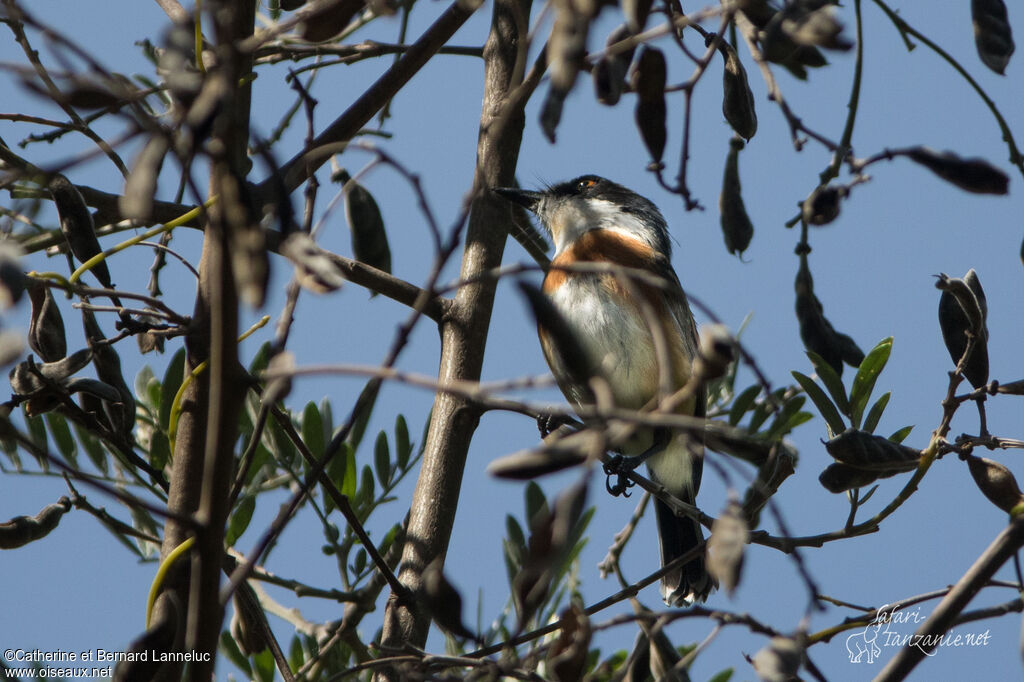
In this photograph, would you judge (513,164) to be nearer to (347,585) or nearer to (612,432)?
(347,585)

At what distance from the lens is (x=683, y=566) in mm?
4082

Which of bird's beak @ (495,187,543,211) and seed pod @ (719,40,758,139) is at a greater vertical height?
bird's beak @ (495,187,543,211)

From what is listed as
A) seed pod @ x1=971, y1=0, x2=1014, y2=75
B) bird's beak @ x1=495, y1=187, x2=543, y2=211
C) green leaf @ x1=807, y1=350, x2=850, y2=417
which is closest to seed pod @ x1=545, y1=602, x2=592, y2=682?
green leaf @ x1=807, y1=350, x2=850, y2=417

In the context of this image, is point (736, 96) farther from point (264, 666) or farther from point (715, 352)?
point (264, 666)

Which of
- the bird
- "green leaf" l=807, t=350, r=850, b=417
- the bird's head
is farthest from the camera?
the bird's head

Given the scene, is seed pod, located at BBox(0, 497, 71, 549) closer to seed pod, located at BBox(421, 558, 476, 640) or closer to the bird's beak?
seed pod, located at BBox(421, 558, 476, 640)

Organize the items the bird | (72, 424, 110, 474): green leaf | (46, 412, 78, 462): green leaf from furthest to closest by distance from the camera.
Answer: the bird, (46, 412, 78, 462): green leaf, (72, 424, 110, 474): green leaf

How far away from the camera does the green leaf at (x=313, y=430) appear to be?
10.2ft

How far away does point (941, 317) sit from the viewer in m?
2.10

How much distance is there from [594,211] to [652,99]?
337 centimetres

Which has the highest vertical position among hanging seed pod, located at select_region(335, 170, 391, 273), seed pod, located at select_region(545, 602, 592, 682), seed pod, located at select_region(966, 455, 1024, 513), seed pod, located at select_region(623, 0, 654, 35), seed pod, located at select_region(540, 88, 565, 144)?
hanging seed pod, located at select_region(335, 170, 391, 273)

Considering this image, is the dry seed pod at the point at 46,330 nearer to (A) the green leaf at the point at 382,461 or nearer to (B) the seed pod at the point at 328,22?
(B) the seed pod at the point at 328,22

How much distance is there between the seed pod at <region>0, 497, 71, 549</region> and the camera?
2162 mm

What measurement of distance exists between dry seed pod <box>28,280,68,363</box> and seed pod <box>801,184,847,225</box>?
163 cm
